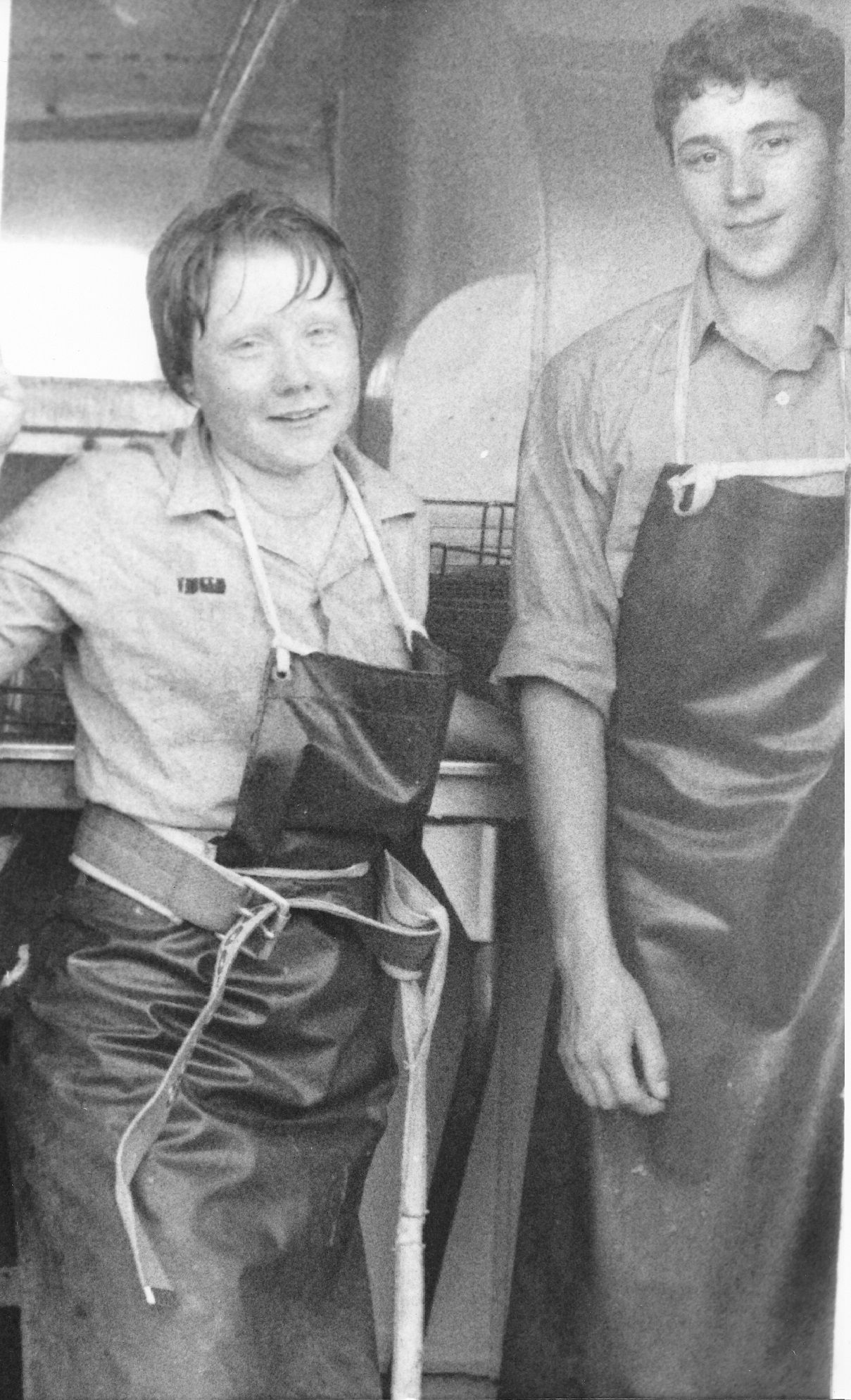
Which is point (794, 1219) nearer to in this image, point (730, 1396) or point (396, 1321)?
point (730, 1396)

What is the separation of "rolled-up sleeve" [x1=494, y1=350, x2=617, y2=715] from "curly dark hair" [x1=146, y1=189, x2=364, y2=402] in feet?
0.76

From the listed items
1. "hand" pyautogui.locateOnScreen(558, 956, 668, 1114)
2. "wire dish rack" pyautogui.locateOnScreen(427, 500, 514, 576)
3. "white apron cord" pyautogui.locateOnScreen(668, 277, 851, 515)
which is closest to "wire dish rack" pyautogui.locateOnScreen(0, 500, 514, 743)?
"wire dish rack" pyautogui.locateOnScreen(427, 500, 514, 576)

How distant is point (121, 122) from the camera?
9.34 ft

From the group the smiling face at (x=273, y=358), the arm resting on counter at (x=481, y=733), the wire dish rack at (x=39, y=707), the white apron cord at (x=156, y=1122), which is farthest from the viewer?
the wire dish rack at (x=39, y=707)

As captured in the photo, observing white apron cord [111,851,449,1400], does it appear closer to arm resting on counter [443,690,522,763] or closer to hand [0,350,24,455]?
arm resting on counter [443,690,522,763]

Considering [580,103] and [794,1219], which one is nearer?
[794,1219]

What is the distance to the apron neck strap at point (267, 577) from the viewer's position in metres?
1.66

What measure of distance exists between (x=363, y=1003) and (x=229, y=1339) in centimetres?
33

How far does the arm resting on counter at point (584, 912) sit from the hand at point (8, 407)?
1.84 ft

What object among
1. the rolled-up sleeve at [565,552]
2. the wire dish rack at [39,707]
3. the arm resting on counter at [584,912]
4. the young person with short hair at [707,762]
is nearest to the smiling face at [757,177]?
the young person with short hair at [707,762]

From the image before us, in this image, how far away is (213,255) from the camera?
170cm

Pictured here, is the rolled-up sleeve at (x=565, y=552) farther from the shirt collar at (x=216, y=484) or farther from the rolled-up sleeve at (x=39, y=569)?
the rolled-up sleeve at (x=39, y=569)

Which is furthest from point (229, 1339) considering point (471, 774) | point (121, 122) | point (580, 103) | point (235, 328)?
point (121, 122)

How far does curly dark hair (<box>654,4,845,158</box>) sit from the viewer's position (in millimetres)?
1701
